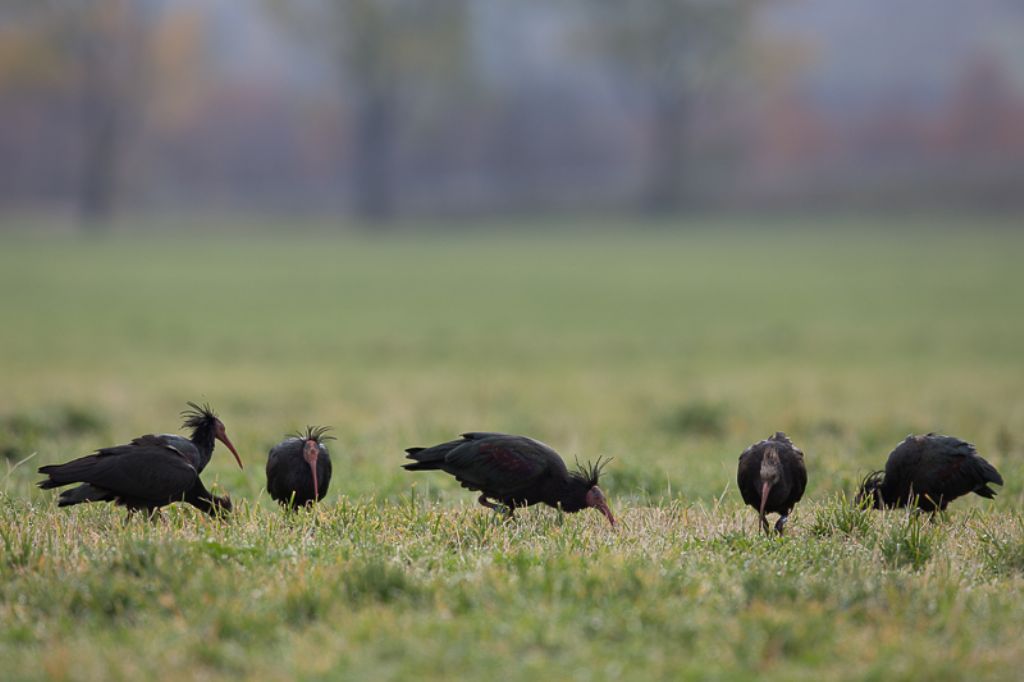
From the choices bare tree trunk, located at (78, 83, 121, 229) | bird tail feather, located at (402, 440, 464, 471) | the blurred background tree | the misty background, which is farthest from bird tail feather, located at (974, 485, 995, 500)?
the blurred background tree

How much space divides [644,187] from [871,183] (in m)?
18.0

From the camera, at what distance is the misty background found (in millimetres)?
80000

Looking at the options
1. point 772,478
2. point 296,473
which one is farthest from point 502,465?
point 772,478

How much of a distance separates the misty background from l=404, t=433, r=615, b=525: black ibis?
242ft

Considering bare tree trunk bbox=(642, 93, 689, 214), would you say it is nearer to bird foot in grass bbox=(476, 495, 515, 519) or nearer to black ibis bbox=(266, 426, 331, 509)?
bird foot in grass bbox=(476, 495, 515, 519)

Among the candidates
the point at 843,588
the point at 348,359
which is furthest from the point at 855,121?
the point at 843,588

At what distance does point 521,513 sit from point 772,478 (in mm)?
1589

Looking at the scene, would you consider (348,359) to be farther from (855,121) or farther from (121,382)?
(855,121)

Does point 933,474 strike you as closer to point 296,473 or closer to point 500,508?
point 500,508

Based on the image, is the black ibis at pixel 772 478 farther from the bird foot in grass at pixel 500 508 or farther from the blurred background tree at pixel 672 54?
the blurred background tree at pixel 672 54

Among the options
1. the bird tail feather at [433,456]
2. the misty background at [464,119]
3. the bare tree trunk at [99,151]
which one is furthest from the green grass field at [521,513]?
the misty background at [464,119]

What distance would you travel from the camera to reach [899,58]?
163 m

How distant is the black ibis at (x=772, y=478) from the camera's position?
264 inches

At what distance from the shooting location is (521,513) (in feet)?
23.6
